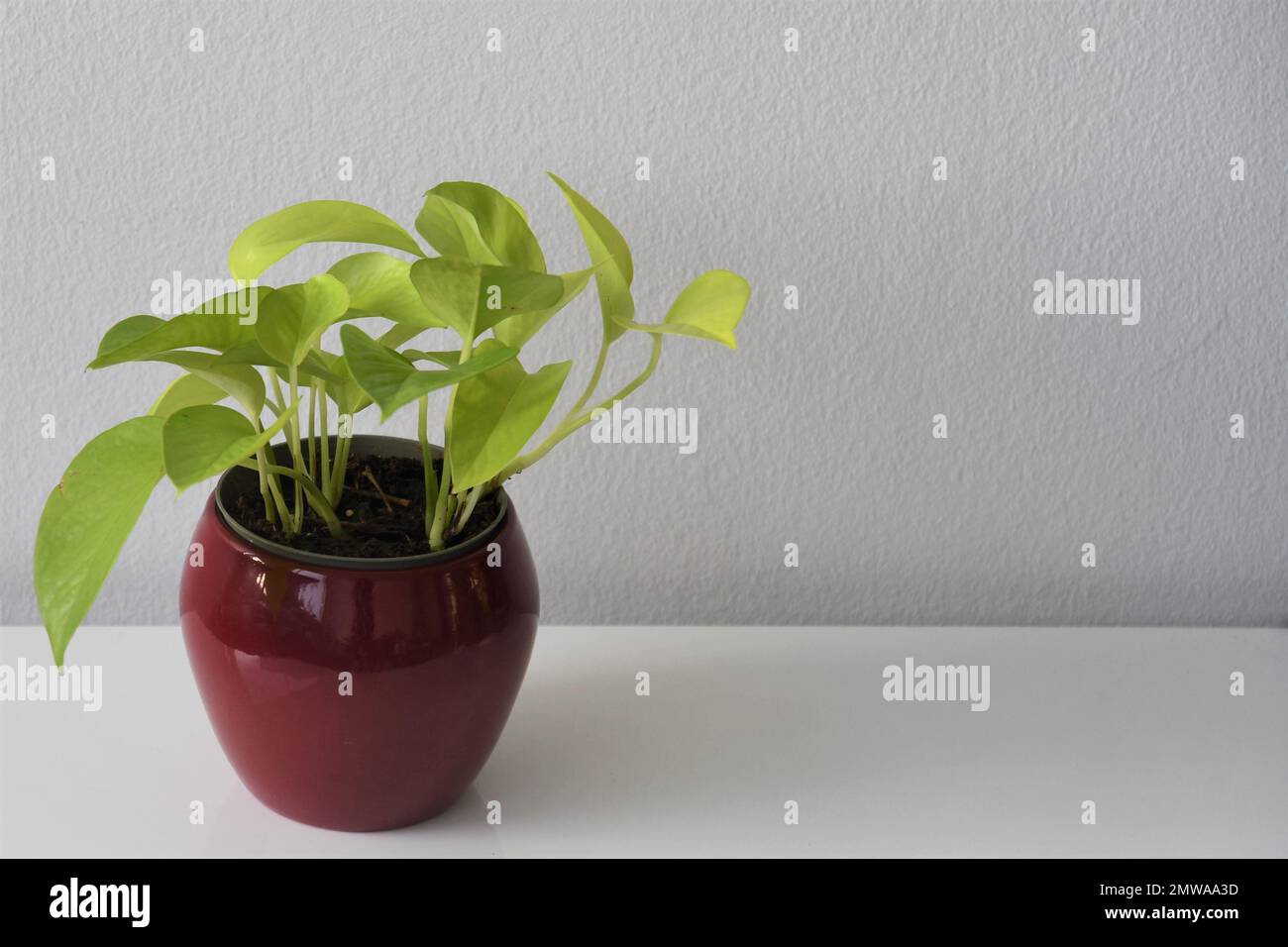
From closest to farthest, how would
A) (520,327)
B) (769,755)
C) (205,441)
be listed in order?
1. (205,441)
2. (520,327)
3. (769,755)

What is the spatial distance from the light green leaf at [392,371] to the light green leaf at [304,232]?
85 millimetres

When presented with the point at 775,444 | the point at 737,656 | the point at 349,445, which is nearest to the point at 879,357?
the point at 775,444

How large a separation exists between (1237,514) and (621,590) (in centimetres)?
52

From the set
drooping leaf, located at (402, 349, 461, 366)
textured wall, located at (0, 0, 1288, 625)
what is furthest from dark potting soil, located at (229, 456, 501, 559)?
textured wall, located at (0, 0, 1288, 625)

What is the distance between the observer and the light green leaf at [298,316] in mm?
718

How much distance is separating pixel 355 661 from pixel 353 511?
12 centimetres

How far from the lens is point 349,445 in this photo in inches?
35.0

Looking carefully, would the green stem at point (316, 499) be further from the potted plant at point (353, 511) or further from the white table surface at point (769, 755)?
the white table surface at point (769, 755)

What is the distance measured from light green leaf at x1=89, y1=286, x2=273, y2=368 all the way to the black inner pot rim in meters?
0.11

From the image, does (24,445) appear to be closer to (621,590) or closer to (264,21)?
(264,21)

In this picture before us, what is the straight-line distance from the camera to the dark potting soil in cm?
81

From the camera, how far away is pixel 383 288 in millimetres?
826

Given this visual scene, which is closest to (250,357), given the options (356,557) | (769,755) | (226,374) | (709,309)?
(226,374)

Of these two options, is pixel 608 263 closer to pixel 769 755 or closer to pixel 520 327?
pixel 520 327
